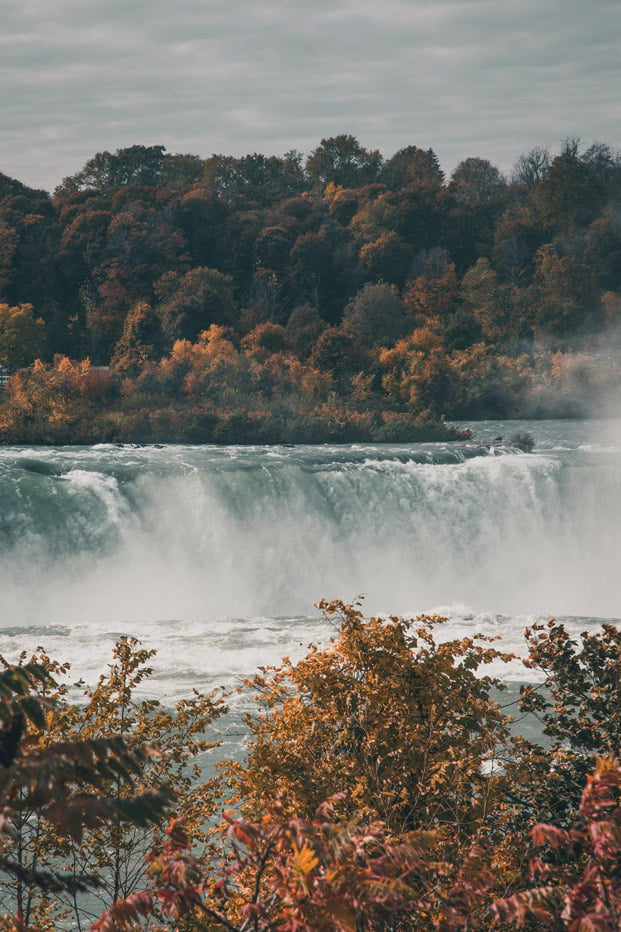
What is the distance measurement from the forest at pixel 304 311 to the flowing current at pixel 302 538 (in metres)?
15.5

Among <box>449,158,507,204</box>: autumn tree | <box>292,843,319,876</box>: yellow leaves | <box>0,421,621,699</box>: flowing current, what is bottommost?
<box>0,421,621,699</box>: flowing current

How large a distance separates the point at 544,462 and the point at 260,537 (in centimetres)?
1026

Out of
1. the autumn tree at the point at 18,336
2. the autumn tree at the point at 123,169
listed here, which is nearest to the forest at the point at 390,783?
the autumn tree at the point at 18,336

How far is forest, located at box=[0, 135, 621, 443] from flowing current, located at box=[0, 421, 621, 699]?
15548mm

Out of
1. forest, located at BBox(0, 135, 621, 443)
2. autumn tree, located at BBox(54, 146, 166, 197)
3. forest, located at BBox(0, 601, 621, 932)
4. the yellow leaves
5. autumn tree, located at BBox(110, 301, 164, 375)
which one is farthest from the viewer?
autumn tree, located at BBox(54, 146, 166, 197)

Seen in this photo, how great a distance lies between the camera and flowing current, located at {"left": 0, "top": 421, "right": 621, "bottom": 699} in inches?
1104

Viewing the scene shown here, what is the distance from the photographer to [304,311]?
67.9 metres

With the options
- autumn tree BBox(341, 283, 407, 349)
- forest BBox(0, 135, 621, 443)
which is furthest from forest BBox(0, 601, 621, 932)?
autumn tree BBox(341, 283, 407, 349)

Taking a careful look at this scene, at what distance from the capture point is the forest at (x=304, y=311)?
5100 centimetres

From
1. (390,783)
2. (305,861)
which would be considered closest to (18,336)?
(390,783)

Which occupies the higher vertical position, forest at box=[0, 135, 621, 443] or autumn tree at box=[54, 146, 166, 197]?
autumn tree at box=[54, 146, 166, 197]

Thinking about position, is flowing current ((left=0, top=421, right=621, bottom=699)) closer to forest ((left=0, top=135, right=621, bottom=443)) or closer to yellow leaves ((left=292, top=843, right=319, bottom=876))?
forest ((left=0, top=135, right=621, bottom=443))

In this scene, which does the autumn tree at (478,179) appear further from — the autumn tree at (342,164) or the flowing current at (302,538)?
the flowing current at (302,538)

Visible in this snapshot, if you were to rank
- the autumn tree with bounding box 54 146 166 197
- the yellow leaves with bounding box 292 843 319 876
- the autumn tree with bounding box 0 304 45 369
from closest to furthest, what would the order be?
the yellow leaves with bounding box 292 843 319 876, the autumn tree with bounding box 0 304 45 369, the autumn tree with bounding box 54 146 166 197
